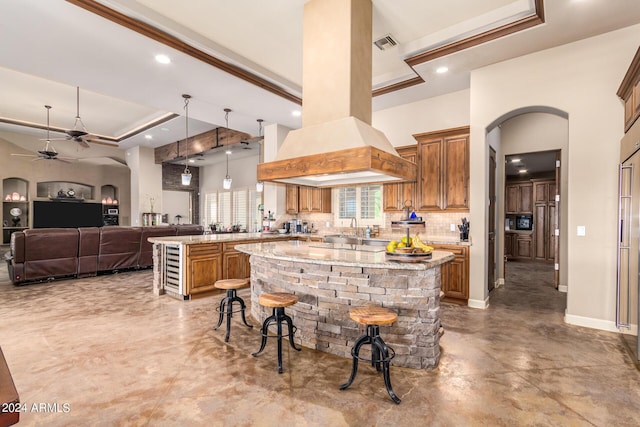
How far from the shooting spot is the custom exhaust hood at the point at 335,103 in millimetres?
3016

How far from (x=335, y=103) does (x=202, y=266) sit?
3415mm

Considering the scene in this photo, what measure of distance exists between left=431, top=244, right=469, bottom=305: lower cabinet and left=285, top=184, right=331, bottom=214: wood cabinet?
286 centimetres

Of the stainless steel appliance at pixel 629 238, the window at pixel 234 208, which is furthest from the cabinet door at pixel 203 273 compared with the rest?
the stainless steel appliance at pixel 629 238

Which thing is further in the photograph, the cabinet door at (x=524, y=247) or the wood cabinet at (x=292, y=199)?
the cabinet door at (x=524, y=247)

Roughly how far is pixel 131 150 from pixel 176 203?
2397 mm

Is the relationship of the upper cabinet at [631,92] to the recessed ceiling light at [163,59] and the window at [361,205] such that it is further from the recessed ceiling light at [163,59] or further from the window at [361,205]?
the recessed ceiling light at [163,59]

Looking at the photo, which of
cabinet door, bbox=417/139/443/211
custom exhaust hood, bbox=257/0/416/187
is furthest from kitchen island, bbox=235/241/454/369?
cabinet door, bbox=417/139/443/211

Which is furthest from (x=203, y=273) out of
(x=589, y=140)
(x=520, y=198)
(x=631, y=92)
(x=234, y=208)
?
(x=520, y=198)

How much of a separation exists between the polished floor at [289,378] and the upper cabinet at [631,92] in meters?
2.31

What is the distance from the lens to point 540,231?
9.27 metres

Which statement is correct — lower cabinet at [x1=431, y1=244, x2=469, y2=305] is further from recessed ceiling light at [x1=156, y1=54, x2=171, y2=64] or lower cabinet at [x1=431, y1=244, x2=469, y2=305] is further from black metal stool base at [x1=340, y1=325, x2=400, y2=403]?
recessed ceiling light at [x1=156, y1=54, x2=171, y2=64]

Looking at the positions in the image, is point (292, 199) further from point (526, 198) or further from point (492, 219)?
point (526, 198)

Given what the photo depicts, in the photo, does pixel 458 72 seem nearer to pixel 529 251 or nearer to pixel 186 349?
pixel 186 349

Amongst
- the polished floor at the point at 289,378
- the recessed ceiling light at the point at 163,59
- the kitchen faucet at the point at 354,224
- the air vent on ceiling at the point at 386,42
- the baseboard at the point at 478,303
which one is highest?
the air vent on ceiling at the point at 386,42
